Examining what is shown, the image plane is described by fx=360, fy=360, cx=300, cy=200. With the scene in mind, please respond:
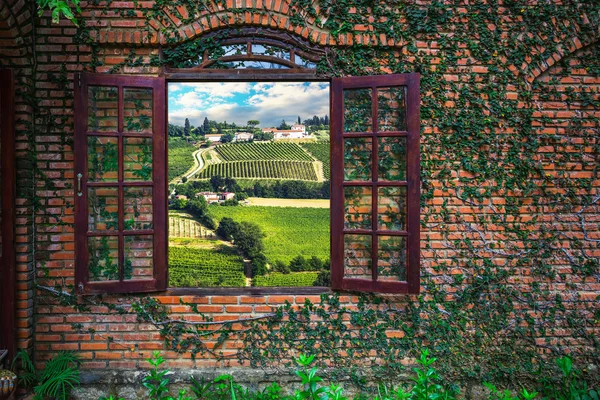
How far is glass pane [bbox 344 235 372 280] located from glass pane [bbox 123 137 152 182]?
5.90 ft

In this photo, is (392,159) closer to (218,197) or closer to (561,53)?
(561,53)

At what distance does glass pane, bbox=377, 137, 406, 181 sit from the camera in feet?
10.1

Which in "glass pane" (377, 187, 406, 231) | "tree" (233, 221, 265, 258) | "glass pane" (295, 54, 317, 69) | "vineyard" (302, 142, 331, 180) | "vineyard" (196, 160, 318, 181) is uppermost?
"glass pane" (295, 54, 317, 69)

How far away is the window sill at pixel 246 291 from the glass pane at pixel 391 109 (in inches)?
60.1

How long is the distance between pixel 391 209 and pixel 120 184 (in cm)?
228

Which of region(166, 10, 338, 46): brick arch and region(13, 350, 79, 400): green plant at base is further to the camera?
Result: region(166, 10, 338, 46): brick arch

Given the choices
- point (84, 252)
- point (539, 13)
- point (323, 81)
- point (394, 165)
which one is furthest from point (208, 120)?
point (539, 13)

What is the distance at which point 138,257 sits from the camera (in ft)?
10.0

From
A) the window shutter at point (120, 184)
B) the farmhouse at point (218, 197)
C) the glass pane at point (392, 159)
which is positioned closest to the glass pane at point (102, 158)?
the window shutter at point (120, 184)

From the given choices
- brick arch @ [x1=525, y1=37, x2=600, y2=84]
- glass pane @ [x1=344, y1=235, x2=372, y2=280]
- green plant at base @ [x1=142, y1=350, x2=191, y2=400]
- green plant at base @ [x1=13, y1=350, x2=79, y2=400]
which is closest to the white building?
glass pane @ [x1=344, y1=235, x2=372, y2=280]

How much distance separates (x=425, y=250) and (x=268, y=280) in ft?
4.98

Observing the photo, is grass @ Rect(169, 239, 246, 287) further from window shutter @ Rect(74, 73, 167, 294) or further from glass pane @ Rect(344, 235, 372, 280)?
glass pane @ Rect(344, 235, 372, 280)

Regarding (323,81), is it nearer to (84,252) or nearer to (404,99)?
(404,99)

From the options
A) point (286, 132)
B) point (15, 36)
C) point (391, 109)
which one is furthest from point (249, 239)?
point (15, 36)
